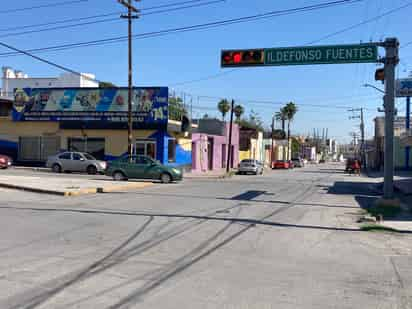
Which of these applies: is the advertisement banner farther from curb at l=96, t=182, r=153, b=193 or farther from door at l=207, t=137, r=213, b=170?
door at l=207, t=137, r=213, b=170

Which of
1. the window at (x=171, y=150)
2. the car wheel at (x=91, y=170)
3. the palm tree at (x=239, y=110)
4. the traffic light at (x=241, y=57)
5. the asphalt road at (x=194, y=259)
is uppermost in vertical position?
the palm tree at (x=239, y=110)

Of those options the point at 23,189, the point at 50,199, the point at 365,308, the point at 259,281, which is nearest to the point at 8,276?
the point at 259,281

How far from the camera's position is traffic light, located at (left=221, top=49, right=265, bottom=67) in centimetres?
1839

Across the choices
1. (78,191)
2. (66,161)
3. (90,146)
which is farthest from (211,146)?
(78,191)

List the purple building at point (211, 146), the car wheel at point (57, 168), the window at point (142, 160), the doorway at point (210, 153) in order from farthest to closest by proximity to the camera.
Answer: the doorway at point (210, 153) < the purple building at point (211, 146) < the car wheel at point (57, 168) < the window at point (142, 160)

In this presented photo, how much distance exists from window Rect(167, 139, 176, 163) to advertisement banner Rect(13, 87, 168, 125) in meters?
2.42

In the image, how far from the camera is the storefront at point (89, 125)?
3678 centimetres

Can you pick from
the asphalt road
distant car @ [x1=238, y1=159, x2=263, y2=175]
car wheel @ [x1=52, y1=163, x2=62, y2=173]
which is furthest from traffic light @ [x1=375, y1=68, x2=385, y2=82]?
distant car @ [x1=238, y1=159, x2=263, y2=175]

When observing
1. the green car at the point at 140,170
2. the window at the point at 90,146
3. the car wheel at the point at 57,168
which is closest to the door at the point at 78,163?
the car wheel at the point at 57,168

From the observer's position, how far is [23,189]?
64.0 feet

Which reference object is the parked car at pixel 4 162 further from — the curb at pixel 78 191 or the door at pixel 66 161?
the curb at pixel 78 191

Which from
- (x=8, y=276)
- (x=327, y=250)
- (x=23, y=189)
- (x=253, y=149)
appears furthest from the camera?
(x=253, y=149)

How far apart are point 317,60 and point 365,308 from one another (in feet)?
45.0

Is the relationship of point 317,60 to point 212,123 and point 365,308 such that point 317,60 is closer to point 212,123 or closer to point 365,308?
point 365,308
